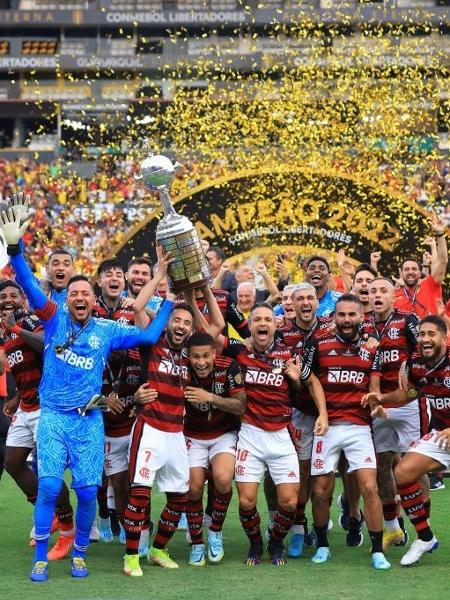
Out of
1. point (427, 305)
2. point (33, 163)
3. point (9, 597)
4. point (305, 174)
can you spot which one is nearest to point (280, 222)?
point (305, 174)

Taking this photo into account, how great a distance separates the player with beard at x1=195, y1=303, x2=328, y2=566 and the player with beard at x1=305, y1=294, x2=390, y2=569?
115 mm

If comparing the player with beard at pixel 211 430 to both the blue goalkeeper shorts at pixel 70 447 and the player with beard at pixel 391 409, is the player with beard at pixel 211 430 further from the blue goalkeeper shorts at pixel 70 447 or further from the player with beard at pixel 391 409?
the player with beard at pixel 391 409

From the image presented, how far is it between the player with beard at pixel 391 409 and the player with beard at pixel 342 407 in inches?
13.3

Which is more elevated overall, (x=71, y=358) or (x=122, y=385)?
(x=71, y=358)

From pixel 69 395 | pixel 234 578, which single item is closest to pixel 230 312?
pixel 69 395

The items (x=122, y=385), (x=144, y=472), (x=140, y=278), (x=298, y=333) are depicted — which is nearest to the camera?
(x=144, y=472)

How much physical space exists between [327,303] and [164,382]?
2147mm

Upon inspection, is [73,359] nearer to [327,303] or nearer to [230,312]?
[230,312]

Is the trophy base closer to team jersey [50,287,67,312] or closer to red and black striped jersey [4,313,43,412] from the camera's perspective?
team jersey [50,287,67,312]

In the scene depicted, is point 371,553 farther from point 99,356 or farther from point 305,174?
point 305,174

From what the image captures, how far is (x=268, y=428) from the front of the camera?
7.68 m

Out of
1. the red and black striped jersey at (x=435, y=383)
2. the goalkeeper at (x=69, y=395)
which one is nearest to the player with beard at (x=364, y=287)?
the red and black striped jersey at (x=435, y=383)

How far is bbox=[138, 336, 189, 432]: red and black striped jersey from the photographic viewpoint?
24.5 ft

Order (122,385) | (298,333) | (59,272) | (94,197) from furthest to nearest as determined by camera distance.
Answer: (94,197), (298,333), (59,272), (122,385)
